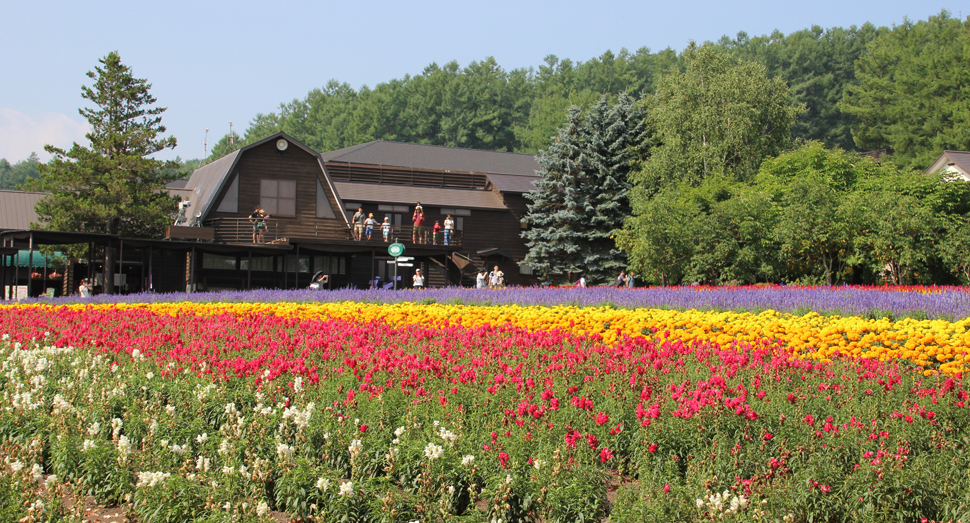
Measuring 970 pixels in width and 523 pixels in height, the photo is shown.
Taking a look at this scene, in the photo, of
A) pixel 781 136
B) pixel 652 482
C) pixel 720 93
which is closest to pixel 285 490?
pixel 652 482

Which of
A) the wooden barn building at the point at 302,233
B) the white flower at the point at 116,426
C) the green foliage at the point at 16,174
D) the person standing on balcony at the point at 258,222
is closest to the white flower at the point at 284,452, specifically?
the white flower at the point at 116,426

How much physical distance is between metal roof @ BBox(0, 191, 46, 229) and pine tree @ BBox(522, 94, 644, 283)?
27596 millimetres

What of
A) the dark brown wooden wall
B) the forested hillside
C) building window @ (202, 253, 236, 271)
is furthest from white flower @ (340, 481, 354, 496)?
the forested hillside

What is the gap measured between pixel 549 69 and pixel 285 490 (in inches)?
4167

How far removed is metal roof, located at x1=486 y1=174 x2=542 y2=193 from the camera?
44.3 meters

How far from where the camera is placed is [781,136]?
42.7 meters

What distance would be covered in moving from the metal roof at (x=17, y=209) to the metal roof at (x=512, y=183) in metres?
25.3

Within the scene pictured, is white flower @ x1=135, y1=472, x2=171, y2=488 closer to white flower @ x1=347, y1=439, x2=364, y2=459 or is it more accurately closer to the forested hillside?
white flower @ x1=347, y1=439, x2=364, y2=459

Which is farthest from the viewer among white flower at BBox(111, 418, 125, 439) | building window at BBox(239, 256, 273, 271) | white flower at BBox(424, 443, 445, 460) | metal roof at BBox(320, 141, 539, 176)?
metal roof at BBox(320, 141, 539, 176)

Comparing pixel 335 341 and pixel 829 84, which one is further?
pixel 829 84

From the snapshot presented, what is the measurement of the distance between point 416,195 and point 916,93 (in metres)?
41.9

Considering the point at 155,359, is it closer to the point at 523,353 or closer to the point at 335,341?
the point at 335,341

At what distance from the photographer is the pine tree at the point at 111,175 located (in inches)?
1435

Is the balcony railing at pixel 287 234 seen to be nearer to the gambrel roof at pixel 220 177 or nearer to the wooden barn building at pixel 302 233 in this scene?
the wooden barn building at pixel 302 233
